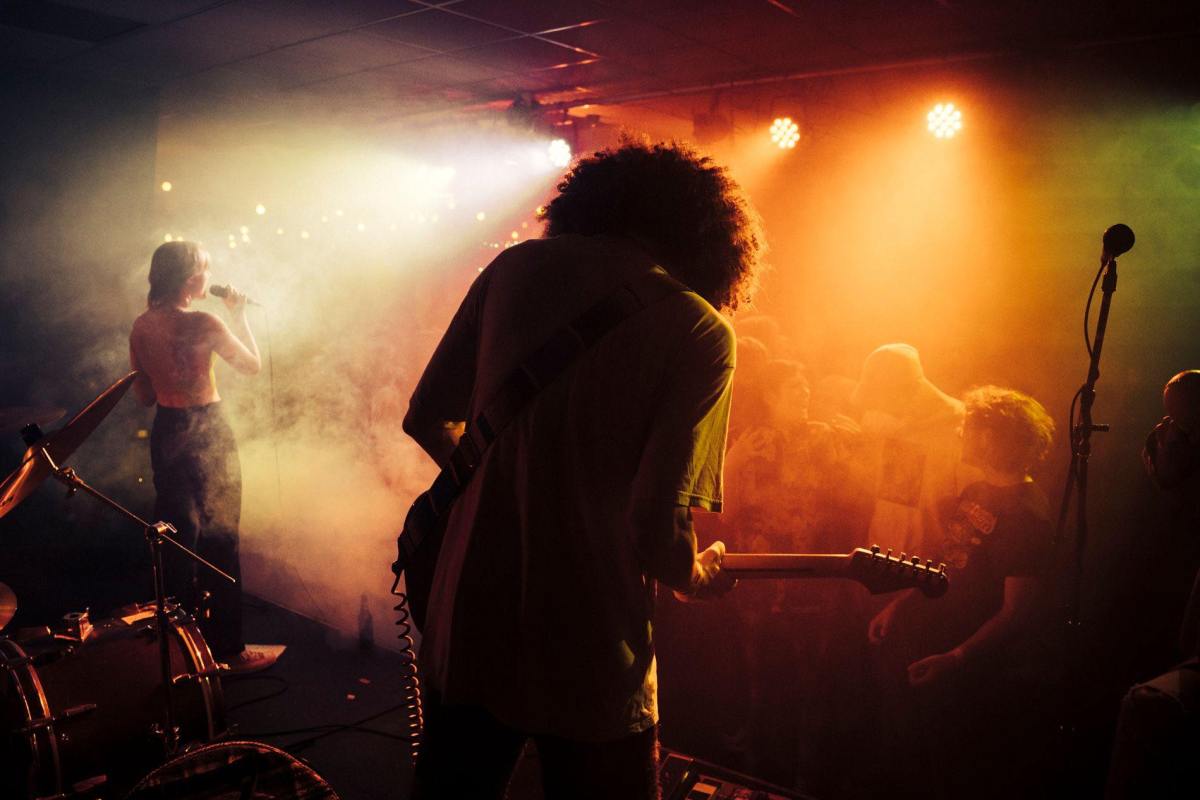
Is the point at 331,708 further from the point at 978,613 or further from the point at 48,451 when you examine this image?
the point at 978,613

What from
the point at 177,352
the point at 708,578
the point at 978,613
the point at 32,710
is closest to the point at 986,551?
the point at 978,613

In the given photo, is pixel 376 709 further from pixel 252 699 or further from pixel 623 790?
pixel 623 790

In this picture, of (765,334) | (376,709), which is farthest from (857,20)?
(376,709)

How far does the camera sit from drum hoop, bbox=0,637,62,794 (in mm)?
2514

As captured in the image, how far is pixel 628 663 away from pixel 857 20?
4.32 metres

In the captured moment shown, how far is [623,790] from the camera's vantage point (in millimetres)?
1424

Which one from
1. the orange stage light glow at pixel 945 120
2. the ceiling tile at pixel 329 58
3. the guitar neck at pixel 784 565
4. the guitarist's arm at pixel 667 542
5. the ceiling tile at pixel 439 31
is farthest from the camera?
the ceiling tile at pixel 329 58

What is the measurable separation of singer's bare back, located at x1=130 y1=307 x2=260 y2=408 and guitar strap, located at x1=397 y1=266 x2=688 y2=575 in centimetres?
339

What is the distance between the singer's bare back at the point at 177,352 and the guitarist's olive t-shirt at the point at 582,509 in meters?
3.47

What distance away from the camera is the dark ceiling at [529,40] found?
14.5ft

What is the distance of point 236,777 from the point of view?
2238mm

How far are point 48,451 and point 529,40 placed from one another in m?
3.87

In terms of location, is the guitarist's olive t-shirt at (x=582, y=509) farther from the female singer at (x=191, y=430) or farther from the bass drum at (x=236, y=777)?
the female singer at (x=191, y=430)

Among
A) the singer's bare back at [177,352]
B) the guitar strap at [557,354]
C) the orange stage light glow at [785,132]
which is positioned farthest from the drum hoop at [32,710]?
the orange stage light glow at [785,132]
